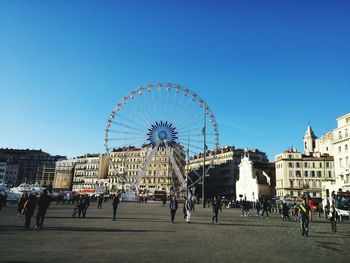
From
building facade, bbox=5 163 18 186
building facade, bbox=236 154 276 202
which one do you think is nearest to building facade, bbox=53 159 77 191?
building facade, bbox=5 163 18 186

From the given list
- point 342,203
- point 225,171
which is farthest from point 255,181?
point 342,203

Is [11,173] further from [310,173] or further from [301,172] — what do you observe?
[310,173]

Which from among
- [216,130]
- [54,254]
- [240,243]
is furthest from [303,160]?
[54,254]

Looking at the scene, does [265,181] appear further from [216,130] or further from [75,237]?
[75,237]

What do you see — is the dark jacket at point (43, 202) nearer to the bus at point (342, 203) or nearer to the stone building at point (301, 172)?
the bus at point (342, 203)

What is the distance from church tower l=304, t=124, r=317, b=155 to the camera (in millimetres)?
115113

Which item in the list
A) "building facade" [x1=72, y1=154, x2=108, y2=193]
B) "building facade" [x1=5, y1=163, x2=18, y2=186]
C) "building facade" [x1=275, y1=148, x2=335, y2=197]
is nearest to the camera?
"building facade" [x1=275, y1=148, x2=335, y2=197]

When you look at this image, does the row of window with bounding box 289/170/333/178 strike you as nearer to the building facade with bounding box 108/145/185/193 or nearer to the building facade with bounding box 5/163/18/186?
the building facade with bounding box 108/145/185/193

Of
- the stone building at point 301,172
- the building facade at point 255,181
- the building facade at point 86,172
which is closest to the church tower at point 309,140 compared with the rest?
the building facade at point 255,181

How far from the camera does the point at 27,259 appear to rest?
9.45 meters

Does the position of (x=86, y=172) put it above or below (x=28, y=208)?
above

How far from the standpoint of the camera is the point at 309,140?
116m

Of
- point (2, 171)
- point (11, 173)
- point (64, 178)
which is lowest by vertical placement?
point (64, 178)

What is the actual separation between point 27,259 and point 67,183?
176272 mm
